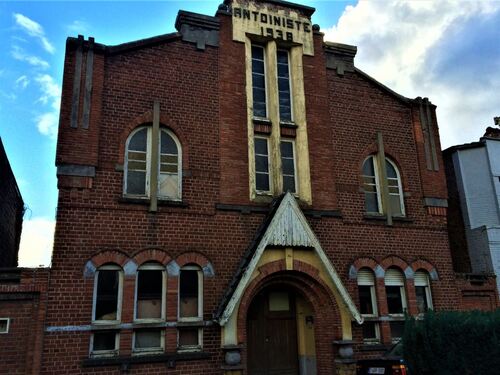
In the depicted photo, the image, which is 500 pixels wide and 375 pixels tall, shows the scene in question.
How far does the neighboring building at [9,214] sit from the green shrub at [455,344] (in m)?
14.1

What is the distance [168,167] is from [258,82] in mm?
4092

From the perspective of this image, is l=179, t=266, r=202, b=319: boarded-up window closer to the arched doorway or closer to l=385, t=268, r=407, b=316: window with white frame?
the arched doorway

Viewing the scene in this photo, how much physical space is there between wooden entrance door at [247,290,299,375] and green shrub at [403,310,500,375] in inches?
167

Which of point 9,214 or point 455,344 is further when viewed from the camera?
point 9,214

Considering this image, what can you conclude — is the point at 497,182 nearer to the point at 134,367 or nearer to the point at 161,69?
the point at 161,69

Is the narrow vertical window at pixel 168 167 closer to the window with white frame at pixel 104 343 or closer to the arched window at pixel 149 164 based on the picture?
the arched window at pixel 149 164

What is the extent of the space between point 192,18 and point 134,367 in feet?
31.3

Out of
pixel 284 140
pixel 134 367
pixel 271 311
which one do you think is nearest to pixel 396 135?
pixel 284 140

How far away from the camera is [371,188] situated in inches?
573

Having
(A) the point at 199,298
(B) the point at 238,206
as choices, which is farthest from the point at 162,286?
(B) the point at 238,206

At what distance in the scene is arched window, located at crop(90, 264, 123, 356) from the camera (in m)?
10.4

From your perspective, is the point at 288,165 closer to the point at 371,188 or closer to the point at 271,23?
Answer: the point at 371,188

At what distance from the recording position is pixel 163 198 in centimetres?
1187

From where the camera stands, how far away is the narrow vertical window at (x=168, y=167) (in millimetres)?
12031
